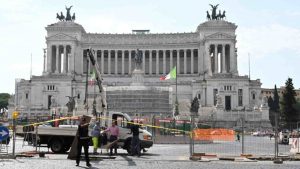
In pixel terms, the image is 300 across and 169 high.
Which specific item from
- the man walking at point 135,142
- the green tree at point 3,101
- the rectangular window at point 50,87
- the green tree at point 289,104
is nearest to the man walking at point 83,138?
the man walking at point 135,142

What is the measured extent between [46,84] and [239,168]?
314ft

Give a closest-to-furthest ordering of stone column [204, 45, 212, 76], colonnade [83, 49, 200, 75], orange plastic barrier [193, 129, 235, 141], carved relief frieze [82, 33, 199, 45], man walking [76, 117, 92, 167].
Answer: man walking [76, 117, 92, 167], orange plastic barrier [193, 129, 235, 141], stone column [204, 45, 212, 76], carved relief frieze [82, 33, 199, 45], colonnade [83, 49, 200, 75]

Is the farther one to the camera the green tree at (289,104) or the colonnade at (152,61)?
the colonnade at (152,61)

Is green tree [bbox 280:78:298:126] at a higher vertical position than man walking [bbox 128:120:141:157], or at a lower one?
higher

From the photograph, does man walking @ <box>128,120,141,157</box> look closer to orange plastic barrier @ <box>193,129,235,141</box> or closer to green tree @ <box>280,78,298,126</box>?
orange plastic barrier @ <box>193,129,235,141</box>

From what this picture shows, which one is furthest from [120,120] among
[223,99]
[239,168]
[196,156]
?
[223,99]

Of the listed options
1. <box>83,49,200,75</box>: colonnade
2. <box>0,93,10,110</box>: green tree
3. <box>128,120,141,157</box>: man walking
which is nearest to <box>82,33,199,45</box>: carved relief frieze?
<box>83,49,200,75</box>: colonnade

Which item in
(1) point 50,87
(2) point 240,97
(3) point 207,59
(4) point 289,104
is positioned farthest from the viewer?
(3) point 207,59

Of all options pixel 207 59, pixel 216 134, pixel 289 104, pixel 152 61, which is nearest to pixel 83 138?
pixel 216 134

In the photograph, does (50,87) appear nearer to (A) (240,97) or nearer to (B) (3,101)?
(A) (240,97)

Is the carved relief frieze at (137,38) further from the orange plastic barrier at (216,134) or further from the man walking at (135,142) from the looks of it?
the man walking at (135,142)

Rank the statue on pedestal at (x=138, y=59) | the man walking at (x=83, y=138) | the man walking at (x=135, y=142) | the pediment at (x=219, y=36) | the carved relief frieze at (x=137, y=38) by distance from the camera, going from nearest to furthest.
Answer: the man walking at (x=83, y=138)
the man walking at (x=135, y=142)
the statue on pedestal at (x=138, y=59)
the pediment at (x=219, y=36)
the carved relief frieze at (x=137, y=38)

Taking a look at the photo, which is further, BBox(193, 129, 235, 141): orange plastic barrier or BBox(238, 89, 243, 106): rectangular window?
BBox(238, 89, 243, 106): rectangular window

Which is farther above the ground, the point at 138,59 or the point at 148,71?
the point at 138,59
